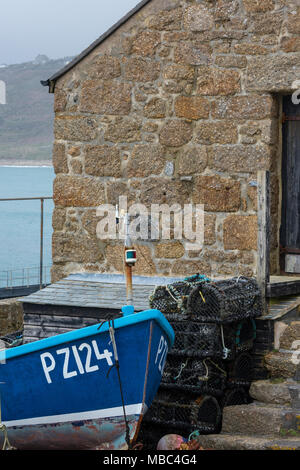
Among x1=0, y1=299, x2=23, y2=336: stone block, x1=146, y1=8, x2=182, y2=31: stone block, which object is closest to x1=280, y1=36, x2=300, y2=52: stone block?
x1=146, y1=8, x2=182, y2=31: stone block

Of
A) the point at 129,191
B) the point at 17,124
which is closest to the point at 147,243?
the point at 129,191

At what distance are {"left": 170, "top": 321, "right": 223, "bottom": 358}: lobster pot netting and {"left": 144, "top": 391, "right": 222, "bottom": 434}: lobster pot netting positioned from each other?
1.43ft

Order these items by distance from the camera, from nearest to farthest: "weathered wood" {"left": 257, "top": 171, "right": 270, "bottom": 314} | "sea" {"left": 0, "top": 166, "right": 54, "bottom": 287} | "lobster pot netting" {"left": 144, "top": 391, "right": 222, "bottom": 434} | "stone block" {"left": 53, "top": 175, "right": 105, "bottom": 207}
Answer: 1. "lobster pot netting" {"left": 144, "top": 391, "right": 222, "bottom": 434}
2. "weathered wood" {"left": 257, "top": 171, "right": 270, "bottom": 314}
3. "stone block" {"left": 53, "top": 175, "right": 105, "bottom": 207}
4. "sea" {"left": 0, "top": 166, "right": 54, "bottom": 287}

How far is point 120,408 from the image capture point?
8414 millimetres

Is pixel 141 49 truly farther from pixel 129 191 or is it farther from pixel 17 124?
pixel 17 124

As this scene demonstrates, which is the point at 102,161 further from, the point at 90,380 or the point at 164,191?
the point at 90,380

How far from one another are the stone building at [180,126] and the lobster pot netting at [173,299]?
1.47 metres

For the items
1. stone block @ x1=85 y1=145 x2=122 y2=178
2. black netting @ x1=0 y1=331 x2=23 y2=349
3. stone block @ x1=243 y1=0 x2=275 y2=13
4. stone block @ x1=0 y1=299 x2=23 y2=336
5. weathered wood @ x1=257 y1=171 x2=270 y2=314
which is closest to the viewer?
weathered wood @ x1=257 y1=171 x2=270 y2=314

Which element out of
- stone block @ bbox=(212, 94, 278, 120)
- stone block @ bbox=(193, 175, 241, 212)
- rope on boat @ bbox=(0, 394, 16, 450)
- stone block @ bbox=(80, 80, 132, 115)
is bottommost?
rope on boat @ bbox=(0, 394, 16, 450)

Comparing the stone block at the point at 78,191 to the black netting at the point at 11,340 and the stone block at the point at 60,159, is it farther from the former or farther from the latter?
the black netting at the point at 11,340

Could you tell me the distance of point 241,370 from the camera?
9586mm

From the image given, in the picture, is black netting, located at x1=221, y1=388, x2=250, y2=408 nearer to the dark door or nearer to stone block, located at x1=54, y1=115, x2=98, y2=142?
the dark door

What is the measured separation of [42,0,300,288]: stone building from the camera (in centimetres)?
1059

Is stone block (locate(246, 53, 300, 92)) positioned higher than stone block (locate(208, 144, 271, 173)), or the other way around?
stone block (locate(246, 53, 300, 92))
